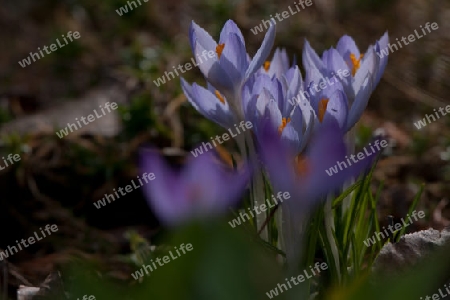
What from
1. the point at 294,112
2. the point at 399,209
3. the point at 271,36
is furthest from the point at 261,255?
the point at 399,209

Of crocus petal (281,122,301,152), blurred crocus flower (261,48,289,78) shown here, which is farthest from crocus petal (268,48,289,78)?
crocus petal (281,122,301,152)

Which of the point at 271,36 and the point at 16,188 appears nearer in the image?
the point at 271,36

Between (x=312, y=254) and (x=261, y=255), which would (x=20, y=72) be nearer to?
(x=312, y=254)

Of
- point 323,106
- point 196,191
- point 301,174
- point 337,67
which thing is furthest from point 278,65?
point 196,191

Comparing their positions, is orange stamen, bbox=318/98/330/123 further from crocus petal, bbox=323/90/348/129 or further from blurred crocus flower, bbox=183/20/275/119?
blurred crocus flower, bbox=183/20/275/119

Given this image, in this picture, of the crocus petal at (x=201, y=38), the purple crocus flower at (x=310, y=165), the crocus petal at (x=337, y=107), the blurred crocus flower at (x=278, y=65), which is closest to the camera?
the purple crocus flower at (x=310, y=165)

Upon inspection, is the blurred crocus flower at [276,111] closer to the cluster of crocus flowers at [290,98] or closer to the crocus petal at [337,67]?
the cluster of crocus flowers at [290,98]

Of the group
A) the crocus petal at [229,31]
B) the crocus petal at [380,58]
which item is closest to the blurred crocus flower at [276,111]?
the crocus petal at [229,31]
